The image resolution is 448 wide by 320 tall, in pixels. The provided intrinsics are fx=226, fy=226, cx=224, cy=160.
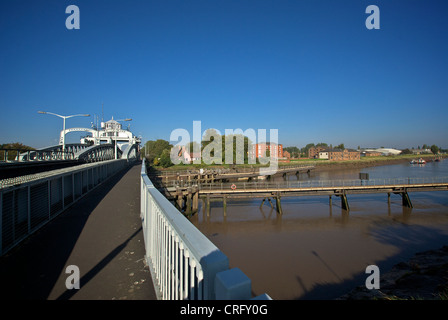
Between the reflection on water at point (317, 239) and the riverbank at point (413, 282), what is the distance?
29.2 inches

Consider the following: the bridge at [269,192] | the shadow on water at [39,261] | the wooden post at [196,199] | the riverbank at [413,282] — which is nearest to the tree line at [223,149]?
the bridge at [269,192]

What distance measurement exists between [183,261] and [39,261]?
3077mm

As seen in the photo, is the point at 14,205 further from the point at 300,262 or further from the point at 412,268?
the point at 412,268

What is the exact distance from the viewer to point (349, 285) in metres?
9.33

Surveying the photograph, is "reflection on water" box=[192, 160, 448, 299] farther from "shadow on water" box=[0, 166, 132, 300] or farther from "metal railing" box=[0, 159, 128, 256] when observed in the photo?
"metal railing" box=[0, 159, 128, 256]

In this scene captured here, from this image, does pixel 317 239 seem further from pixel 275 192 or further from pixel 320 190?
pixel 320 190

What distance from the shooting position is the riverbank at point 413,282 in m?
7.36

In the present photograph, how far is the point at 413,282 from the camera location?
8.45m

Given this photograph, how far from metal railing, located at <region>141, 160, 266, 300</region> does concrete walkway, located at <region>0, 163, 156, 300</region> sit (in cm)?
40

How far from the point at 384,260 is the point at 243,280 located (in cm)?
1402

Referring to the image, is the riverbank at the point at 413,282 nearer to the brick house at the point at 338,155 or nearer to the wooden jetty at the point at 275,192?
the wooden jetty at the point at 275,192

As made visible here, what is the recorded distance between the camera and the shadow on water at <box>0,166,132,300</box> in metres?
2.93

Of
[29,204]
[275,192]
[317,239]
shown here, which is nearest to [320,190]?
[275,192]
